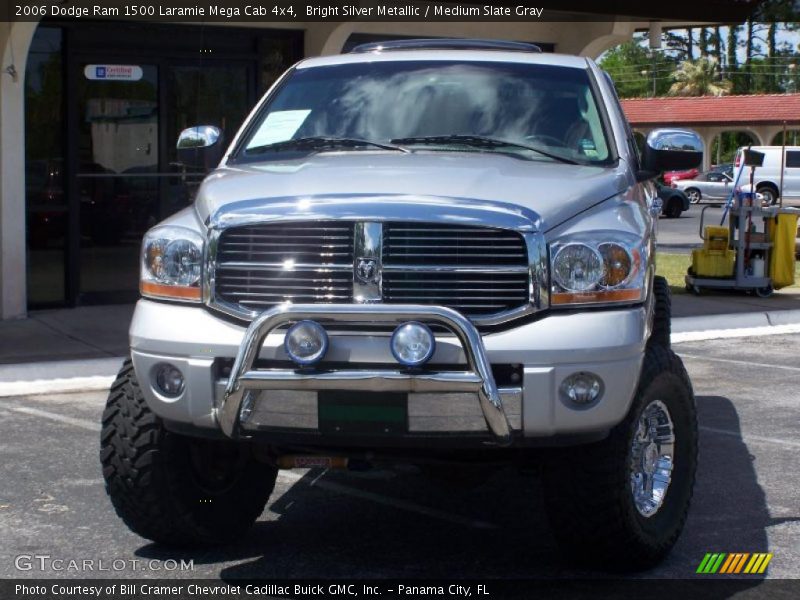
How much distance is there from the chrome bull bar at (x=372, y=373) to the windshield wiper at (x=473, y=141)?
1.41 metres

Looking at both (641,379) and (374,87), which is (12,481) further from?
(641,379)

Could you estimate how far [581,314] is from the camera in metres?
4.49

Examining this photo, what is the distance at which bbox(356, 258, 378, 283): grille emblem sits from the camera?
4.54 m

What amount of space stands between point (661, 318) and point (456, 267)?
1831mm

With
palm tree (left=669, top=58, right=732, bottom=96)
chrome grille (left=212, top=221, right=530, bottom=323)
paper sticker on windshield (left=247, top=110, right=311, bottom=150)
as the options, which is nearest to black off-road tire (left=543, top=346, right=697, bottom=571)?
chrome grille (left=212, top=221, right=530, bottom=323)

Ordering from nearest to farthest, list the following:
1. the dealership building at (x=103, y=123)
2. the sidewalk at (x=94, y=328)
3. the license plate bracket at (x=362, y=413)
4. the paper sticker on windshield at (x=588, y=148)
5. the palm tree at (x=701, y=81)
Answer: the license plate bracket at (x=362, y=413), the paper sticker on windshield at (x=588, y=148), the sidewalk at (x=94, y=328), the dealership building at (x=103, y=123), the palm tree at (x=701, y=81)

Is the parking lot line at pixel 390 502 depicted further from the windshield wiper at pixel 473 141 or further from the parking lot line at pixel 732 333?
the parking lot line at pixel 732 333

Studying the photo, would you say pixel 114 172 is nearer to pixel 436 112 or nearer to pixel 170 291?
pixel 436 112

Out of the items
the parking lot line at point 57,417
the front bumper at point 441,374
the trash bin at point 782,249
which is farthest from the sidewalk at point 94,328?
the front bumper at point 441,374

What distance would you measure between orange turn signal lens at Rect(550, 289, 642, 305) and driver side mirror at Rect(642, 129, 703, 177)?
1451mm

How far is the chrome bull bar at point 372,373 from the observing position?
429 cm

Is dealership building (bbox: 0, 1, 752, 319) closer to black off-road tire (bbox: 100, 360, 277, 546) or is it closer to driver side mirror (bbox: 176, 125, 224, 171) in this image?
driver side mirror (bbox: 176, 125, 224, 171)

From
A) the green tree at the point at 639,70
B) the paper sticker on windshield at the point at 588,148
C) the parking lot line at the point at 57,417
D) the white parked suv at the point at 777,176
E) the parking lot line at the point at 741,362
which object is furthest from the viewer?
the green tree at the point at 639,70

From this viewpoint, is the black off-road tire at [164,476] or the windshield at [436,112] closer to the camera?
the black off-road tire at [164,476]
